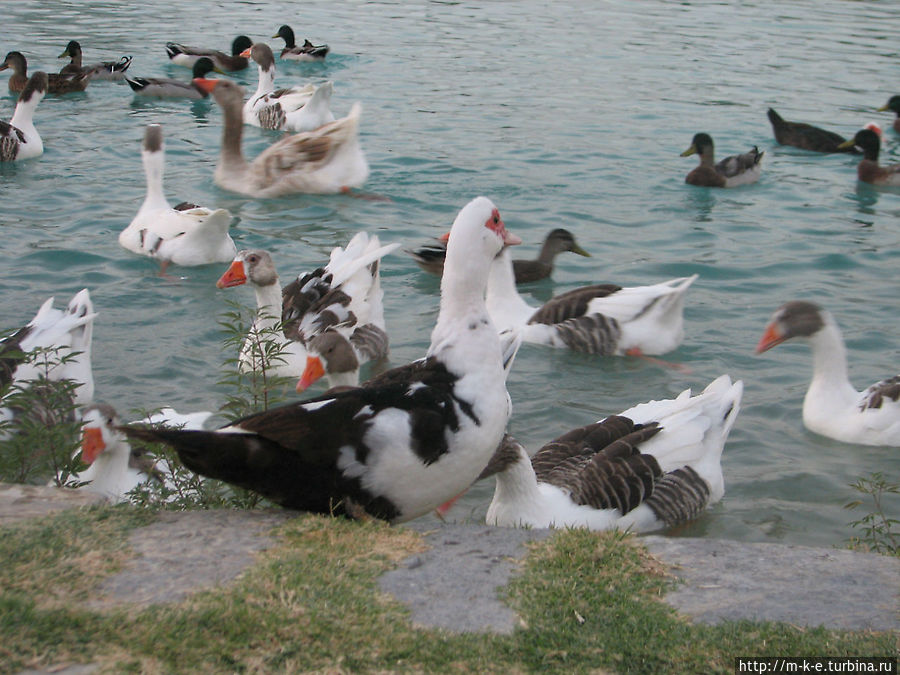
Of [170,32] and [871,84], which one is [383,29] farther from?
[871,84]

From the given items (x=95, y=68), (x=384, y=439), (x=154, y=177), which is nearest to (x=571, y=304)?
(x=154, y=177)

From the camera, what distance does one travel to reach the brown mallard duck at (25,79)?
58.5 feet

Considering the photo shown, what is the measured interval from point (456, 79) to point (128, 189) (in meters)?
7.94

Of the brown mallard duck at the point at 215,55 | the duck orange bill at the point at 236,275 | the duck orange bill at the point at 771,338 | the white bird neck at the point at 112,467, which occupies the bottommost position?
the white bird neck at the point at 112,467

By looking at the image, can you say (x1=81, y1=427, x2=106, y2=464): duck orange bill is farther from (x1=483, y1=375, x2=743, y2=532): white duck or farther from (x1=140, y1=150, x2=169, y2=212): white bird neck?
(x1=140, y1=150, x2=169, y2=212): white bird neck

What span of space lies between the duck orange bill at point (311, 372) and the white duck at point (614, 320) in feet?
7.65

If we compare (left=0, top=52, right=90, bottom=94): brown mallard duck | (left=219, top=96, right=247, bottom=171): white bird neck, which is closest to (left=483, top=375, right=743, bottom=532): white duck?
(left=219, top=96, right=247, bottom=171): white bird neck

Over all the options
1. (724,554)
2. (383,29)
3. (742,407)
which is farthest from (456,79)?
(724,554)

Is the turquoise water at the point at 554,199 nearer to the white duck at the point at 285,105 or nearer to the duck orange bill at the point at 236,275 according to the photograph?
the white duck at the point at 285,105

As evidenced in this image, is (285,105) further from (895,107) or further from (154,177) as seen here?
(895,107)

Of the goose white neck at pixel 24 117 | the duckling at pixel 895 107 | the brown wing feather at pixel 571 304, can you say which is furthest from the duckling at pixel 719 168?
the goose white neck at pixel 24 117

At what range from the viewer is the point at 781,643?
11.6ft

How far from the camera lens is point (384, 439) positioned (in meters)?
4.54

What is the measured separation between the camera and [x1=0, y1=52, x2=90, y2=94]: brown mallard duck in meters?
17.8
